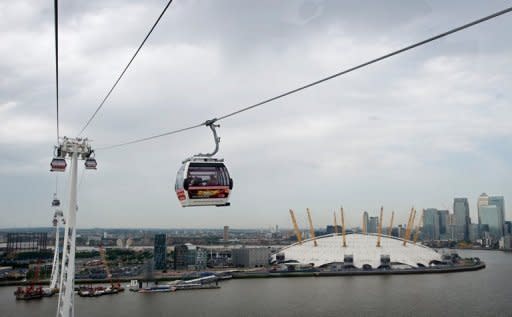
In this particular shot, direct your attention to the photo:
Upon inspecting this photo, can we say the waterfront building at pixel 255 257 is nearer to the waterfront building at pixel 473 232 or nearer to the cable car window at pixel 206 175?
the cable car window at pixel 206 175

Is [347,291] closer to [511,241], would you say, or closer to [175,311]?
[175,311]

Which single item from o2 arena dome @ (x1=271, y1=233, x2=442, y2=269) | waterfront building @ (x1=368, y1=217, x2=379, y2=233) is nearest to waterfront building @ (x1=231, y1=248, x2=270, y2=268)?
o2 arena dome @ (x1=271, y1=233, x2=442, y2=269)

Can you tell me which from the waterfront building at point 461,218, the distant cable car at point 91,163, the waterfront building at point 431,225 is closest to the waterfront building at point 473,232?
the waterfront building at point 461,218

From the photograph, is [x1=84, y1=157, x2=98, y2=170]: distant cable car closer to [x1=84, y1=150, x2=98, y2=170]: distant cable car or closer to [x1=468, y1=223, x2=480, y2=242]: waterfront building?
[x1=84, y1=150, x2=98, y2=170]: distant cable car

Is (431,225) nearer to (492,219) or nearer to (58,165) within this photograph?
(492,219)

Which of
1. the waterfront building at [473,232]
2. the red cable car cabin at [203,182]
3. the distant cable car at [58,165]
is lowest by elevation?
the waterfront building at [473,232]

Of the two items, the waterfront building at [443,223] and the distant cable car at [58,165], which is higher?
the distant cable car at [58,165]

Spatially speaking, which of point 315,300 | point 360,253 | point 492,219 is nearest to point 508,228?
point 492,219

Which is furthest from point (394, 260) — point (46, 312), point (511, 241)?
point (511, 241)
